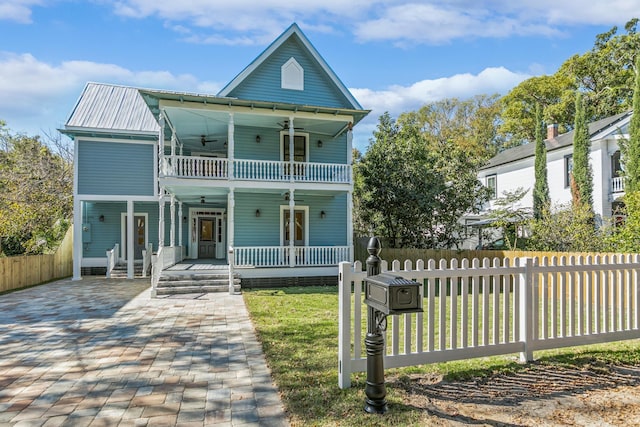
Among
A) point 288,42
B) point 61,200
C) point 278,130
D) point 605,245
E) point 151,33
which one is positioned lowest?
point 605,245

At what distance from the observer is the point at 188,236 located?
16.5 metres

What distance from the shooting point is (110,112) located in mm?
15227

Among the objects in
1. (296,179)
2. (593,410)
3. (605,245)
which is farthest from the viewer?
(296,179)

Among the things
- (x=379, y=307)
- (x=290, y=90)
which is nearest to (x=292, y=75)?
(x=290, y=90)

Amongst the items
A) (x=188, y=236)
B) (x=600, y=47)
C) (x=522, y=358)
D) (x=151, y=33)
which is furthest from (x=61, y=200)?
(x=600, y=47)

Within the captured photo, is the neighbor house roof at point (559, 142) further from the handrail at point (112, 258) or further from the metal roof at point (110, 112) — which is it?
the handrail at point (112, 258)

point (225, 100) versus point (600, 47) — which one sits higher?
point (600, 47)

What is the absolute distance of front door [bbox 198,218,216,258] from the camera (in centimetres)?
1670

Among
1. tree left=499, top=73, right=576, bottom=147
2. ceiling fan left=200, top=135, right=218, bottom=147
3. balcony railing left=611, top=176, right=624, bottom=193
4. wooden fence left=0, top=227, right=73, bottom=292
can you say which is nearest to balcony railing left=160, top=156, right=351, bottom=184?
ceiling fan left=200, top=135, right=218, bottom=147

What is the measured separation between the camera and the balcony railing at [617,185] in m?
17.0

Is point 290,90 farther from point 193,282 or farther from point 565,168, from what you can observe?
point 565,168

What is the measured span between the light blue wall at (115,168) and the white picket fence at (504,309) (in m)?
13.0

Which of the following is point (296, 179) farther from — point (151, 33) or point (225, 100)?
point (151, 33)

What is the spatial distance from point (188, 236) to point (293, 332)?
12006 millimetres
